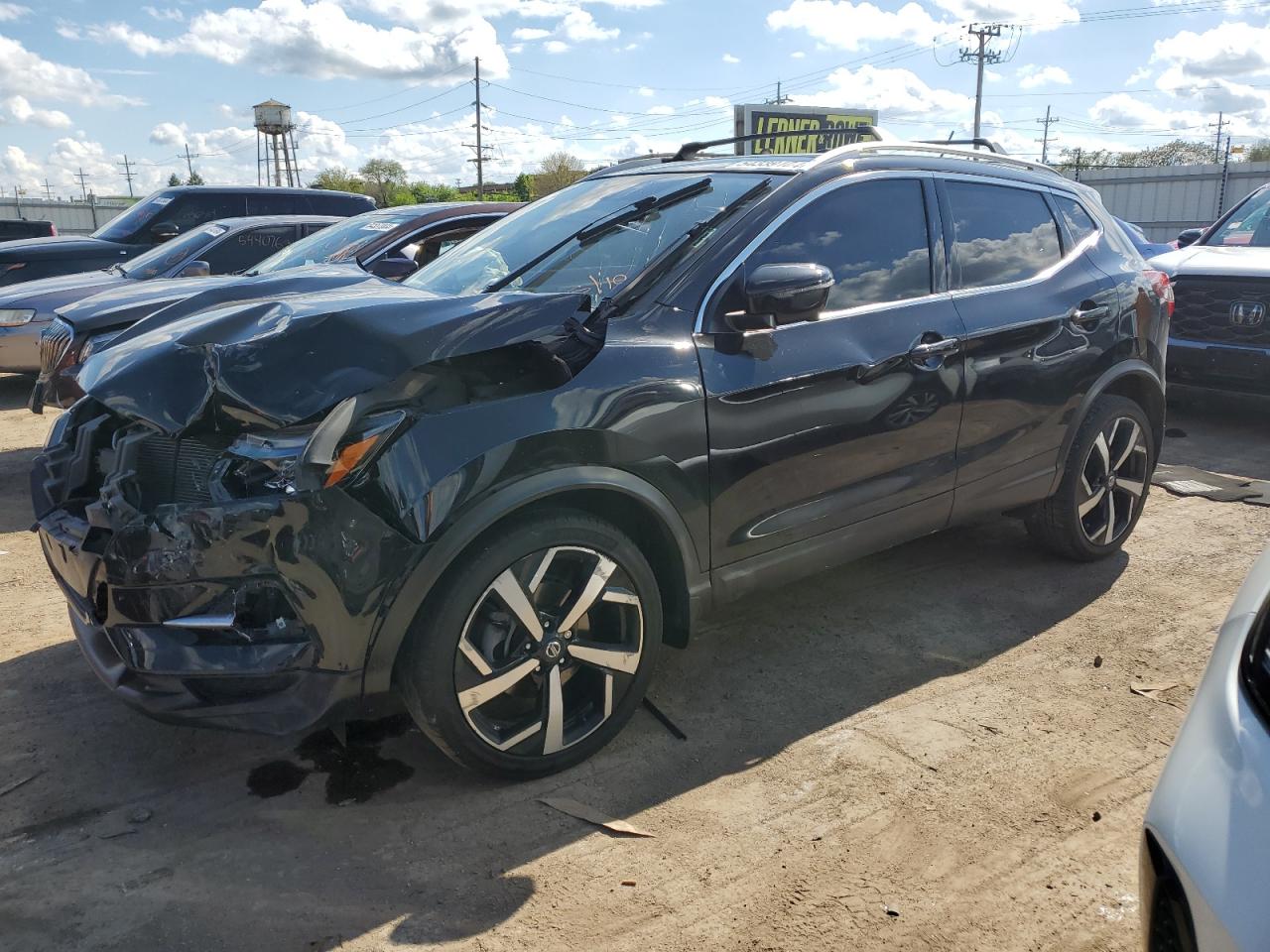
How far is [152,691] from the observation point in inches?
104

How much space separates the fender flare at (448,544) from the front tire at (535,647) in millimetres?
68

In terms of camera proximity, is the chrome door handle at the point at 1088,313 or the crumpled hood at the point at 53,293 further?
the crumpled hood at the point at 53,293

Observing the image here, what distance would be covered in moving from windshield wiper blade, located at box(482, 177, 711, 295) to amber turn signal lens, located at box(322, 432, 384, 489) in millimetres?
1205

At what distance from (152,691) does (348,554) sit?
670 mm

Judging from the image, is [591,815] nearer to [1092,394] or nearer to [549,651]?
[549,651]

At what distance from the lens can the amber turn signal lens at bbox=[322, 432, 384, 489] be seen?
253 centimetres

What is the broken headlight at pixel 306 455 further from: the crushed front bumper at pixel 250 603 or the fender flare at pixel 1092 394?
the fender flare at pixel 1092 394

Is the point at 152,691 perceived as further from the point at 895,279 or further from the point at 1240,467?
the point at 1240,467

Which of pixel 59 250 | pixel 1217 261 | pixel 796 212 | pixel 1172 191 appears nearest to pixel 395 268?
pixel 796 212

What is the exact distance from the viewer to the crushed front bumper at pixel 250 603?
253 centimetres

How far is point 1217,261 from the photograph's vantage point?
25.3 ft

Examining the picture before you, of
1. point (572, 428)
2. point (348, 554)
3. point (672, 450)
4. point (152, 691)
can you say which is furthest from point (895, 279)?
point (152, 691)

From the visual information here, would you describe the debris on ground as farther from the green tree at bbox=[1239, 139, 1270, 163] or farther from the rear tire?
the green tree at bbox=[1239, 139, 1270, 163]

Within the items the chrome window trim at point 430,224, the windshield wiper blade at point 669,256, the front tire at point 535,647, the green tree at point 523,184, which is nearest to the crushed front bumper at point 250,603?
the front tire at point 535,647
